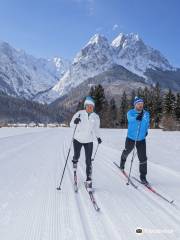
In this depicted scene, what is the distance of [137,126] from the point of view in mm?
9227

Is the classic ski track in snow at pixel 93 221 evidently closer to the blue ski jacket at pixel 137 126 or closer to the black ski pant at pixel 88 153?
the black ski pant at pixel 88 153

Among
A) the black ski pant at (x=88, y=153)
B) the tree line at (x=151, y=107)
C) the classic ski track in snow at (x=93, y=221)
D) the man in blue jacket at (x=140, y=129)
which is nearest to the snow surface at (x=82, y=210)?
the classic ski track in snow at (x=93, y=221)

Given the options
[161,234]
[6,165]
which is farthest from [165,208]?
[6,165]

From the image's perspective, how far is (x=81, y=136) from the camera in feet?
27.6

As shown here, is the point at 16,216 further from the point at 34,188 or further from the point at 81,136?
the point at 81,136

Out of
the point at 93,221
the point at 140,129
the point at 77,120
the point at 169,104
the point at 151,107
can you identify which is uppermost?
the point at 169,104

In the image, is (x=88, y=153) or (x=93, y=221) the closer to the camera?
(x=93, y=221)

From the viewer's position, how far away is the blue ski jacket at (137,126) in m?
9.09

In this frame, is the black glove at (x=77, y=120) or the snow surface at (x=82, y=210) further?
the black glove at (x=77, y=120)

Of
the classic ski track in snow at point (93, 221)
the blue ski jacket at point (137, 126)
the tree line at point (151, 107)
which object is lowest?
the classic ski track in snow at point (93, 221)

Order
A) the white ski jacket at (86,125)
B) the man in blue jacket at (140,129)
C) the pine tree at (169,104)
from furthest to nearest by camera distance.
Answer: the pine tree at (169,104) → the man in blue jacket at (140,129) → the white ski jacket at (86,125)

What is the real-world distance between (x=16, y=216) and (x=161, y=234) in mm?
2359

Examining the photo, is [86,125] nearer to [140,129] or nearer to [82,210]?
[140,129]

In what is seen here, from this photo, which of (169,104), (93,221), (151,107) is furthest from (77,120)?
(151,107)
